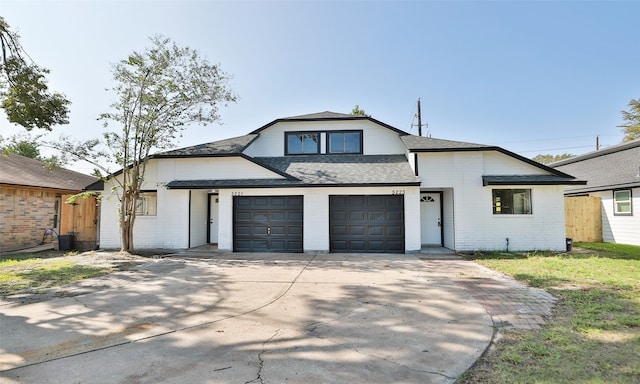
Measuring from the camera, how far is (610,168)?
15.7 metres

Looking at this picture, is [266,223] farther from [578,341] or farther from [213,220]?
[578,341]

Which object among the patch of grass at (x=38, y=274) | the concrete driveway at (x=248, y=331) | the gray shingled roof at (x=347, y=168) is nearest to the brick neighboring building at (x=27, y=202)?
the patch of grass at (x=38, y=274)

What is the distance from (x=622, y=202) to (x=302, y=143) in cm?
1534

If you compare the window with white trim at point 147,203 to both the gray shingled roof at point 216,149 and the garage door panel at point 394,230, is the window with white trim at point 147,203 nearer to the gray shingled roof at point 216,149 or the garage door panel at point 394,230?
the gray shingled roof at point 216,149

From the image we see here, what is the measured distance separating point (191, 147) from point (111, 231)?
16.8 feet

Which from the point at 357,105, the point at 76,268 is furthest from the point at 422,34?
the point at 357,105

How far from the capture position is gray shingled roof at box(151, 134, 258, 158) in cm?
1305

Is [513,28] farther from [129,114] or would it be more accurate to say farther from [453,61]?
[129,114]

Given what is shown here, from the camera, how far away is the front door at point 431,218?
1370 centimetres

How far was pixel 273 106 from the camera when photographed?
57.9 feet

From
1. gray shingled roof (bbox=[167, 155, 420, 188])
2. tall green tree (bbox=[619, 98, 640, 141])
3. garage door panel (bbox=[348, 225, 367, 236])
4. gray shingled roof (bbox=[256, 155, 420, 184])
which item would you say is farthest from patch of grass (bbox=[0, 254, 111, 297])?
tall green tree (bbox=[619, 98, 640, 141])

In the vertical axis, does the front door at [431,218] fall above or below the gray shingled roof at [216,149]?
below

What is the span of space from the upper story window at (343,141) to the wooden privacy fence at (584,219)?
10.8 meters

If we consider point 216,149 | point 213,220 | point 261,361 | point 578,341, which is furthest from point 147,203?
point 578,341
